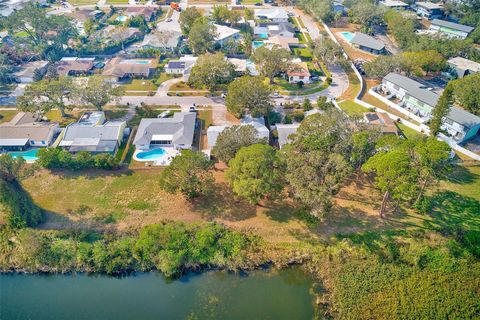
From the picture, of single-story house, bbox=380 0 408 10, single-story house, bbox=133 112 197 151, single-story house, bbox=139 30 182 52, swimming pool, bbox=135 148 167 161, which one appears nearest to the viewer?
swimming pool, bbox=135 148 167 161

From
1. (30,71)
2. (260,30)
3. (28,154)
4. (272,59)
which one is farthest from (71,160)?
(260,30)

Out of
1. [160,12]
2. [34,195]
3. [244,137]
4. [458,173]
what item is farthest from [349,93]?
[160,12]

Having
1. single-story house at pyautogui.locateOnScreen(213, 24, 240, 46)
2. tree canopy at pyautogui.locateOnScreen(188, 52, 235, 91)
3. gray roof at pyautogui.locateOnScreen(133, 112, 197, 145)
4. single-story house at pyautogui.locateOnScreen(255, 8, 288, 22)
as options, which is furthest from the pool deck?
single-story house at pyautogui.locateOnScreen(255, 8, 288, 22)

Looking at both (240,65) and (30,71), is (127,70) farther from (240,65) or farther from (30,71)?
(240,65)

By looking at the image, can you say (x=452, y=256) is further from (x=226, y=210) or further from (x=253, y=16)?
(x=253, y=16)

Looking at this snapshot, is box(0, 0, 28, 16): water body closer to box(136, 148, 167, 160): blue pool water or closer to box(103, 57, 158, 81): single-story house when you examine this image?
box(103, 57, 158, 81): single-story house

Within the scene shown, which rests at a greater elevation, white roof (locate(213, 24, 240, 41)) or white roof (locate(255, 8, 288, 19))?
white roof (locate(255, 8, 288, 19))

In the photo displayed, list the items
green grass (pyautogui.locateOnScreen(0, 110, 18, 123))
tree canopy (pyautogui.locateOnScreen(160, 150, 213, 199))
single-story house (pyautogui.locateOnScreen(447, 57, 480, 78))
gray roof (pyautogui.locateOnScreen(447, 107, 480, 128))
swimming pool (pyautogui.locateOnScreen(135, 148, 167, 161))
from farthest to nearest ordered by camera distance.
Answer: single-story house (pyautogui.locateOnScreen(447, 57, 480, 78)) → green grass (pyautogui.locateOnScreen(0, 110, 18, 123)) → gray roof (pyautogui.locateOnScreen(447, 107, 480, 128)) → swimming pool (pyautogui.locateOnScreen(135, 148, 167, 161)) → tree canopy (pyautogui.locateOnScreen(160, 150, 213, 199))
